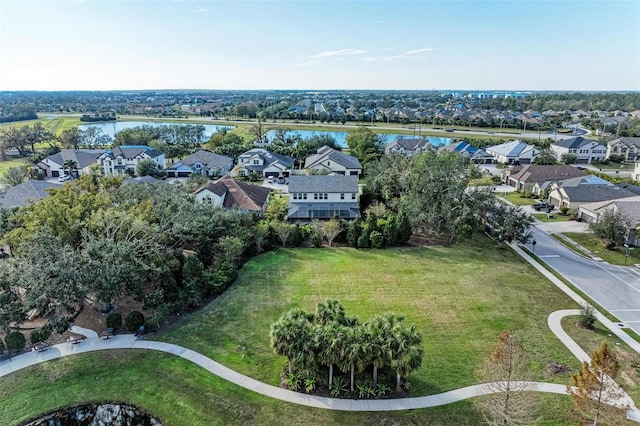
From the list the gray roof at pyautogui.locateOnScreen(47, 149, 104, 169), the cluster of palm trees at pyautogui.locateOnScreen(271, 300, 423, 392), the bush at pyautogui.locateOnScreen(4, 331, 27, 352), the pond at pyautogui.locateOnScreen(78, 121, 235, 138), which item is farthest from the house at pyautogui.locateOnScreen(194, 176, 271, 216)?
the pond at pyautogui.locateOnScreen(78, 121, 235, 138)

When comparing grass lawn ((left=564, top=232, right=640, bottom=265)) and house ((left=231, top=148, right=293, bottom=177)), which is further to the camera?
house ((left=231, top=148, right=293, bottom=177))

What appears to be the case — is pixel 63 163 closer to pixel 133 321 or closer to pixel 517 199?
pixel 133 321

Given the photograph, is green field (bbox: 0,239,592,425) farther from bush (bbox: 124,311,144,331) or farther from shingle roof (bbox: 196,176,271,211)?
shingle roof (bbox: 196,176,271,211)

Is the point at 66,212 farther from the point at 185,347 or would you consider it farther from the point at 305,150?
the point at 305,150

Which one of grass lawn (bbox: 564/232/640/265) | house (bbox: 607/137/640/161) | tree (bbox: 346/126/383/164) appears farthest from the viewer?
house (bbox: 607/137/640/161)

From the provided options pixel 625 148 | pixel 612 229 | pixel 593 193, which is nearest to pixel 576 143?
pixel 625 148

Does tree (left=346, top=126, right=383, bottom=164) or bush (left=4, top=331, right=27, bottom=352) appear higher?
tree (left=346, top=126, right=383, bottom=164)

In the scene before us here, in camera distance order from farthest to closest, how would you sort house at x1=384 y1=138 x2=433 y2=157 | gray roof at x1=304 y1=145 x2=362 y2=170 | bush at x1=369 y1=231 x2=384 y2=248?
house at x1=384 y1=138 x2=433 y2=157, gray roof at x1=304 y1=145 x2=362 y2=170, bush at x1=369 y1=231 x2=384 y2=248
